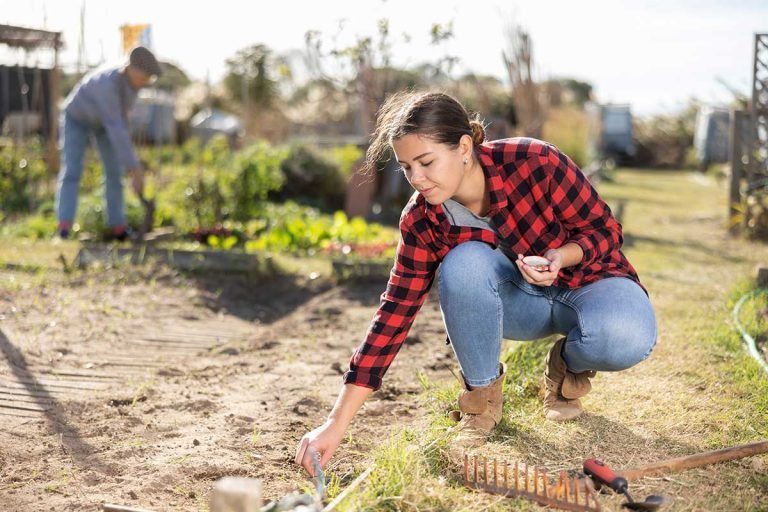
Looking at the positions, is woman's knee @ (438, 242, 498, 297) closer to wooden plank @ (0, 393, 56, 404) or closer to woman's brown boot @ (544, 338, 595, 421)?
woman's brown boot @ (544, 338, 595, 421)

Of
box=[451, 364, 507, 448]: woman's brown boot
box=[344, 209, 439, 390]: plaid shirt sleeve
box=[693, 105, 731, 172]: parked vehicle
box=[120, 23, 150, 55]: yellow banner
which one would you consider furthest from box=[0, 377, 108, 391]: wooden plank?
box=[693, 105, 731, 172]: parked vehicle

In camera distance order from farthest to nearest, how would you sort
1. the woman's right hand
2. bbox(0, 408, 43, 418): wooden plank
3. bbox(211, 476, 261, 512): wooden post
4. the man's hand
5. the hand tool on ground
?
the man's hand, bbox(0, 408, 43, 418): wooden plank, the woman's right hand, the hand tool on ground, bbox(211, 476, 261, 512): wooden post

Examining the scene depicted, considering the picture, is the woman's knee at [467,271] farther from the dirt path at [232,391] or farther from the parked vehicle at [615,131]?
the parked vehicle at [615,131]

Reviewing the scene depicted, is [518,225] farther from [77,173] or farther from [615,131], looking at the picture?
[615,131]

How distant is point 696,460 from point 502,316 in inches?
27.2

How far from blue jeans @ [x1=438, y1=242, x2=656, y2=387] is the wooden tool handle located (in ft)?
1.20

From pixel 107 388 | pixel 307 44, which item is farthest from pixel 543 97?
pixel 107 388

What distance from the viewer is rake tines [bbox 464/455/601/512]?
2109 mm

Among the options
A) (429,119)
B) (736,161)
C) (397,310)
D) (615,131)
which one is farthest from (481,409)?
(615,131)

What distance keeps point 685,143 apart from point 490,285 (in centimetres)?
1970

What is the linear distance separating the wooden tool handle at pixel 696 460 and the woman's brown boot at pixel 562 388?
464 millimetres

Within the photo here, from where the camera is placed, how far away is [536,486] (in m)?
2.17

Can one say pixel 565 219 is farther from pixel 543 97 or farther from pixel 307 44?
pixel 543 97

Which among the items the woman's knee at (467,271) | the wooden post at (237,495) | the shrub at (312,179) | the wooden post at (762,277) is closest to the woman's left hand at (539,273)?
the woman's knee at (467,271)
